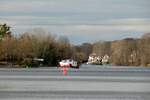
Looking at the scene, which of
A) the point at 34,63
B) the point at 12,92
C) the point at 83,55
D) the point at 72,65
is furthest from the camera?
the point at 83,55

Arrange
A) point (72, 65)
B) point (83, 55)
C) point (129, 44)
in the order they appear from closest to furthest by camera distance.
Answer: point (72, 65) < point (129, 44) < point (83, 55)

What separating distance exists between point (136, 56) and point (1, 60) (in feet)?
84.7

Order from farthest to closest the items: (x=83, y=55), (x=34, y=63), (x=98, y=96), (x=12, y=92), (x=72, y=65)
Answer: (x=83, y=55) < (x=34, y=63) < (x=72, y=65) < (x=12, y=92) < (x=98, y=96)

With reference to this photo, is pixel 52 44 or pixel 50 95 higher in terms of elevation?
pixel 52 44

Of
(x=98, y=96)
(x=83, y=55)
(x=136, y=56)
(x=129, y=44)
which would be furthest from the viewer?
(x=83, y=55)

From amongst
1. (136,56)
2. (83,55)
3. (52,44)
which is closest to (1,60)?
(52,44)

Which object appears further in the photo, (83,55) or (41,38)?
(83,55)

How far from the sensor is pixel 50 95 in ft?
78.0

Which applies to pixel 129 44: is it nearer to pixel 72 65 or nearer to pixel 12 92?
pixel 72 65

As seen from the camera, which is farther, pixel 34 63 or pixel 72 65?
pixel 34 63

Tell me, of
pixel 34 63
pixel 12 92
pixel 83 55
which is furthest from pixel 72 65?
pixel 12 92

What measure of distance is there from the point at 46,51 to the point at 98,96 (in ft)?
287

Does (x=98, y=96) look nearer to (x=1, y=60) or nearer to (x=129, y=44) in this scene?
(x=1, y=60)

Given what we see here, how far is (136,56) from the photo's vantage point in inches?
4355
